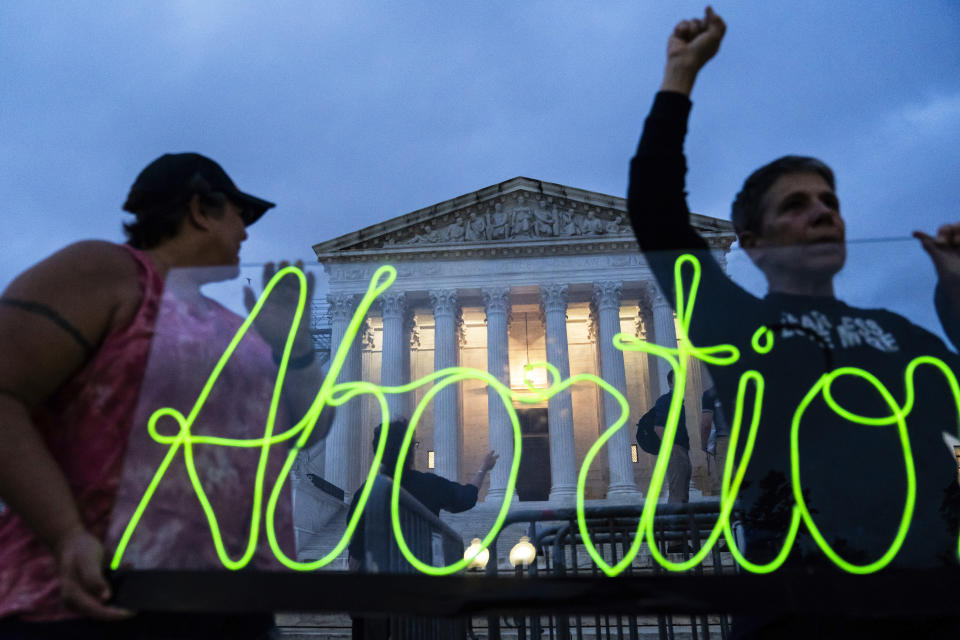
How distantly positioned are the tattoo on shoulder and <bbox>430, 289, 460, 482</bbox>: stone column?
24.4 m

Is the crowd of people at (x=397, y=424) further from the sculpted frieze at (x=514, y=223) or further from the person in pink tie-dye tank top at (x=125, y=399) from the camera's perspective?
the sculpted frieze at (x=514, y=223)

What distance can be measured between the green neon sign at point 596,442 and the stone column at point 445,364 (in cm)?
2389

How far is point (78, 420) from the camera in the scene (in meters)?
1.99

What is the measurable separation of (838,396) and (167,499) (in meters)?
2.49

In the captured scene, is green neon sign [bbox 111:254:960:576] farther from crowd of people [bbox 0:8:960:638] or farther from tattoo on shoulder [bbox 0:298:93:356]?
tattoo on shoulder [bbox 0:298:93:356]

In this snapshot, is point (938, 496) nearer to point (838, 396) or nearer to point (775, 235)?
point (838, 396)

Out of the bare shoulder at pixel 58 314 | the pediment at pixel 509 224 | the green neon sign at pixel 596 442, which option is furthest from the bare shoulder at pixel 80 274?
the pediment at pixel 509 224

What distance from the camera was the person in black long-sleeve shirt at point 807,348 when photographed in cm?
208

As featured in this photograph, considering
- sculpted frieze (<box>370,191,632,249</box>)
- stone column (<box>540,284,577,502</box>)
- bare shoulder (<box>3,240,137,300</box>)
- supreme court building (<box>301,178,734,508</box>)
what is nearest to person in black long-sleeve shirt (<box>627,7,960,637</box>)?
bare shoulder (<box>3,240,137,300</box>)

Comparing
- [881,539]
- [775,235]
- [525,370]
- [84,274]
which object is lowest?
[881,539]

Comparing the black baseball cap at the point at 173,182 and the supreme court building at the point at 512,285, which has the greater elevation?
the supreme court building at the point at 512,285

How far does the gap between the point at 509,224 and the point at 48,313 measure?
104 ft

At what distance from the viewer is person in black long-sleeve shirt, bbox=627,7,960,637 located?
81.7 inches

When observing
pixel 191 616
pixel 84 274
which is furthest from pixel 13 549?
pixel 84 274
